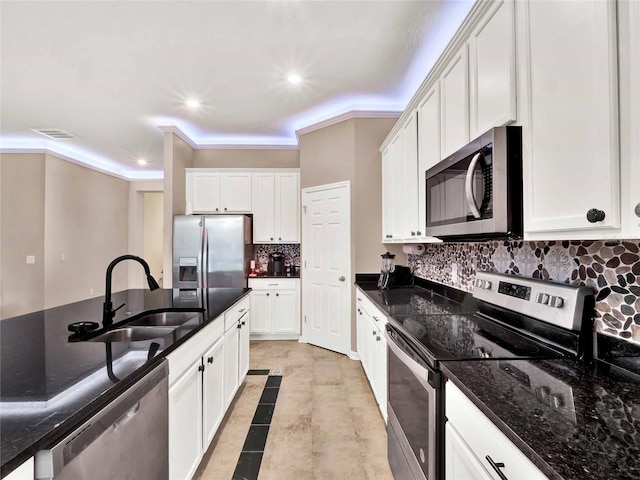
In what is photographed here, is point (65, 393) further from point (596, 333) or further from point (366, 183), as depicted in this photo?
point (366, 183)

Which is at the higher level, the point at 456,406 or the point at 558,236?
the point at 558,236

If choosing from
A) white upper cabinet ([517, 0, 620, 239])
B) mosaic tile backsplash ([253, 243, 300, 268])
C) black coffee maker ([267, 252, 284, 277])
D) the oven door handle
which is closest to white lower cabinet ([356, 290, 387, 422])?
the oven door handle

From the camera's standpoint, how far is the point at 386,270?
301 cm

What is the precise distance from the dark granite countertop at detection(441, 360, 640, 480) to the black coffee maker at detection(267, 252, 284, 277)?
3502 mm

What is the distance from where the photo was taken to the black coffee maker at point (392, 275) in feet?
9.40

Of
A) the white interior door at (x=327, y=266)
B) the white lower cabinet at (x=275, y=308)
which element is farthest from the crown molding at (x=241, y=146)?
the white lower cabinet at (x=275, y=308)

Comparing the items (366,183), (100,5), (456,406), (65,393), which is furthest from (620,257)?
(100,5)

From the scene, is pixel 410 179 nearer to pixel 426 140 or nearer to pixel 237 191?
pixel 426 140

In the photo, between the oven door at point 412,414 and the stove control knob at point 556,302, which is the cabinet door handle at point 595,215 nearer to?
the stove control knob at point 556,302

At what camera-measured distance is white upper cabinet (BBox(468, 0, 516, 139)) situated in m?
1.13

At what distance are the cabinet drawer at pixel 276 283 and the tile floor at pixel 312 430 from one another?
3.76ft

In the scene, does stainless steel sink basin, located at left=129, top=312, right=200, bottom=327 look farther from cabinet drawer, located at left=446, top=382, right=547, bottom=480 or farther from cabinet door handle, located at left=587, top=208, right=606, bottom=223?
cabinet door handle, located at left=587, top=208, right=606, bottom=223

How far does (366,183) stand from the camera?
346 centimetres

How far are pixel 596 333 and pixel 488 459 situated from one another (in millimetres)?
637
